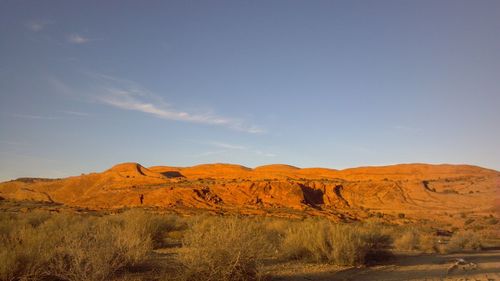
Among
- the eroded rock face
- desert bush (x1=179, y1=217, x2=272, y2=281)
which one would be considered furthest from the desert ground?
the eroded rock face

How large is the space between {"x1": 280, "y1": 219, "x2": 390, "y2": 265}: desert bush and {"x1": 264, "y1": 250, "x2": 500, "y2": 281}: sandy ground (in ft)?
1.55

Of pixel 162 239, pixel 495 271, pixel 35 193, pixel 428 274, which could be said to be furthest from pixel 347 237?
pixel 35 193

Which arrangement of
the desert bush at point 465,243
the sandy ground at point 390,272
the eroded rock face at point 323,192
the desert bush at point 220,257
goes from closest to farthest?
the desert bush at point 220,257 → the sandy ground at point 390,272 → the desert bush at point 465,243 → the eroded rock face at point 323,192

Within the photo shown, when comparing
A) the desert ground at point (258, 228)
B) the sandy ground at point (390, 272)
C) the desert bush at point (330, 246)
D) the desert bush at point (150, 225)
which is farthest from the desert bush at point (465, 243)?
the desert bush at point (150, 225)

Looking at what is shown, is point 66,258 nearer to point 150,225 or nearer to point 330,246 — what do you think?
point 330,246

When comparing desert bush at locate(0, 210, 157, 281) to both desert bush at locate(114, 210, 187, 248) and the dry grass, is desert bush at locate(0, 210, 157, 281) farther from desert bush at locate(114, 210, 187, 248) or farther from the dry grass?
desert bush at locate(114, 210, 187, 248)

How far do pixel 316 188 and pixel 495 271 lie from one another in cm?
3013

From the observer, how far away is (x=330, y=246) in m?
12.2

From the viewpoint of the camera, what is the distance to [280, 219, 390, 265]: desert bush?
38.0 feet

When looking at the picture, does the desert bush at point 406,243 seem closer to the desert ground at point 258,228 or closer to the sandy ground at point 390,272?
the desert ground at point 258,228

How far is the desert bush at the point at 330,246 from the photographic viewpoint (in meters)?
11.6

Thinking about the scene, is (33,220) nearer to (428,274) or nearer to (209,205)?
(428,274)

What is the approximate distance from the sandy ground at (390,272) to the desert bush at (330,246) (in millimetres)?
472

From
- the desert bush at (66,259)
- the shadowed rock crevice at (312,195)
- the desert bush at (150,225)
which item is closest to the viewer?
the desert bush at (66,259)
